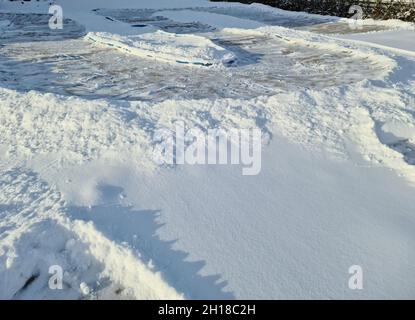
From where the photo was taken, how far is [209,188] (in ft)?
14.9

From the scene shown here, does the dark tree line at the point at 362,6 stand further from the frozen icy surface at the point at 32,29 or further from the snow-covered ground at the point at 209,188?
the frozen icy surface at the point at 32,29

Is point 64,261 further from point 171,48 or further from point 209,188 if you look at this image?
point 171,48

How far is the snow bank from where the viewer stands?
30.1ft

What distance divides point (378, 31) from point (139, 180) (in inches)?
404

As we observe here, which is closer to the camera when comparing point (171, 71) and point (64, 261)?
point (64, 261)

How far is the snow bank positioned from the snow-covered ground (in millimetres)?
687

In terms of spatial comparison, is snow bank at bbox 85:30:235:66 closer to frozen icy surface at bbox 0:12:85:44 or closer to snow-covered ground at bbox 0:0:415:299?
snow-covered ground at bbox 0:0:415:299

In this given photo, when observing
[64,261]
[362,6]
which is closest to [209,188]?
[64,261]

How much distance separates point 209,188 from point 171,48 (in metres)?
6.08

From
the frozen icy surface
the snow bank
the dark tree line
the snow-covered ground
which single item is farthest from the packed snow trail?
the dark tree line

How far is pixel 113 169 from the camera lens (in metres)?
4.80

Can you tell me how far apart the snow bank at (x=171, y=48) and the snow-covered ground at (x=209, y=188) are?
687 mm

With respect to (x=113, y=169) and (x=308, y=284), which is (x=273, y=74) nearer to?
(x=113, y=169)
